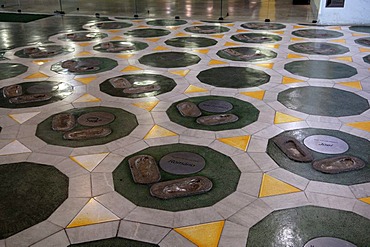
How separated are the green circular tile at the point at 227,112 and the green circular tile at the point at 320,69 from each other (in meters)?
1.70

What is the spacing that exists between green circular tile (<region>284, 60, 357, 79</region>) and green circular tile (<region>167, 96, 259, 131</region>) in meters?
1.70

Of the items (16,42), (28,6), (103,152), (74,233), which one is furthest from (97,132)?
(28,6)

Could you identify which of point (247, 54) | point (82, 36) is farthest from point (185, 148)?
point (82, 36)

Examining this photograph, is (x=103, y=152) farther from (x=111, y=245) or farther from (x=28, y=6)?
(x=28, y=6)

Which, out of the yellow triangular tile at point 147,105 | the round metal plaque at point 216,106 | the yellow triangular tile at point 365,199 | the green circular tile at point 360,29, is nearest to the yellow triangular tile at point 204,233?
the yellow triangular tile at point 365,199

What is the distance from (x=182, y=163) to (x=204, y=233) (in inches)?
37.6

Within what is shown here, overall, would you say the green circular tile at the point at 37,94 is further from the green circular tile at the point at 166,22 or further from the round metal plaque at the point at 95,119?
the green circular tile at the point at 166,22

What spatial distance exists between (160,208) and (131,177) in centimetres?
52

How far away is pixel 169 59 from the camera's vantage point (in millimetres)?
6754

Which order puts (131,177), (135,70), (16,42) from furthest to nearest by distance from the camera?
(16,42), (135,70), (131,177)

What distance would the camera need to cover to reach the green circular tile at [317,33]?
8.47 meters

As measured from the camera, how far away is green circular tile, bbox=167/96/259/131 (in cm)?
409

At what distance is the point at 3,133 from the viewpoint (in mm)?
3998

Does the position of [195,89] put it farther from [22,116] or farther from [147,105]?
[22,116]
